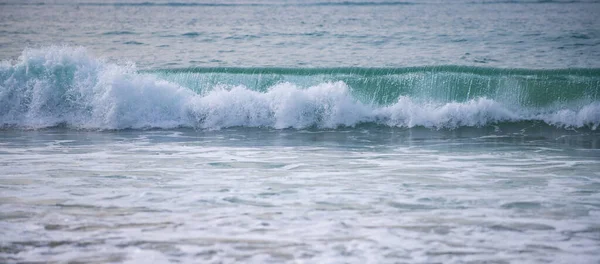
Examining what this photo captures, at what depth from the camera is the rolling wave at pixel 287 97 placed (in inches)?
512

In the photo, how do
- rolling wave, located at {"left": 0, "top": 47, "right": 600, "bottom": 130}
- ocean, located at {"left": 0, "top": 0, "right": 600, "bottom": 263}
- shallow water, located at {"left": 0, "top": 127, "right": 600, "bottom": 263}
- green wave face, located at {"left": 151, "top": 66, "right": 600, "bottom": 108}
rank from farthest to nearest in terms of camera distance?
1. green wave face, located at {"left": 151, "top": 66, "right": 600, "bottom": 108}
2. rolling wave, located at {"left": 0, "top": 47, "right": 600, "bottom": 130}
3. ocean, located at {"left": 0, "top": 0, "right": 600, "bottom": 263}
4. shallow water, located at {"left": 0, "top": 127, "right": 600, "bottom": 263}

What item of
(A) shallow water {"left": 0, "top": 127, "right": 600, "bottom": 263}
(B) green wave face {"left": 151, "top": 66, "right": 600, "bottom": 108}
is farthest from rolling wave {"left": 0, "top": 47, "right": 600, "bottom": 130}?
(A) shallow water {"left": 0, "top": 127, "right": 600, "bottom": 263}

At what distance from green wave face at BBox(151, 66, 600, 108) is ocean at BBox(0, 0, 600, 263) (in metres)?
0.05

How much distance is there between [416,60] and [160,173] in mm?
11055

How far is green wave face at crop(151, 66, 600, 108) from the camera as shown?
14.0 m

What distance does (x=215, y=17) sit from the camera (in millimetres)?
36250

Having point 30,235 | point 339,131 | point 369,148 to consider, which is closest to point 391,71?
point 339,131

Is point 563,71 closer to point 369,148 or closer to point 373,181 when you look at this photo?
point 369,148

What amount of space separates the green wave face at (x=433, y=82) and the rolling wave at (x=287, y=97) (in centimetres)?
2

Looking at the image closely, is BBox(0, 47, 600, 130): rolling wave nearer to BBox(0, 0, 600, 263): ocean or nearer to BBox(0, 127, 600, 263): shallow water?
BBox(0, 0, 600, 263): ocean

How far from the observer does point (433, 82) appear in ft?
47.1

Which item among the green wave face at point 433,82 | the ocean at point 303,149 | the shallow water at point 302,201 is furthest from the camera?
the green wave face at point 433,82

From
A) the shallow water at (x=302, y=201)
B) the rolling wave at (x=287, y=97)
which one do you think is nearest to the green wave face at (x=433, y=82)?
the rolling wave at (x=287, y=97)

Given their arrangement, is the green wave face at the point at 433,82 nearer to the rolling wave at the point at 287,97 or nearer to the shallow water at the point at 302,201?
the rolling wave at the point at 287,97
